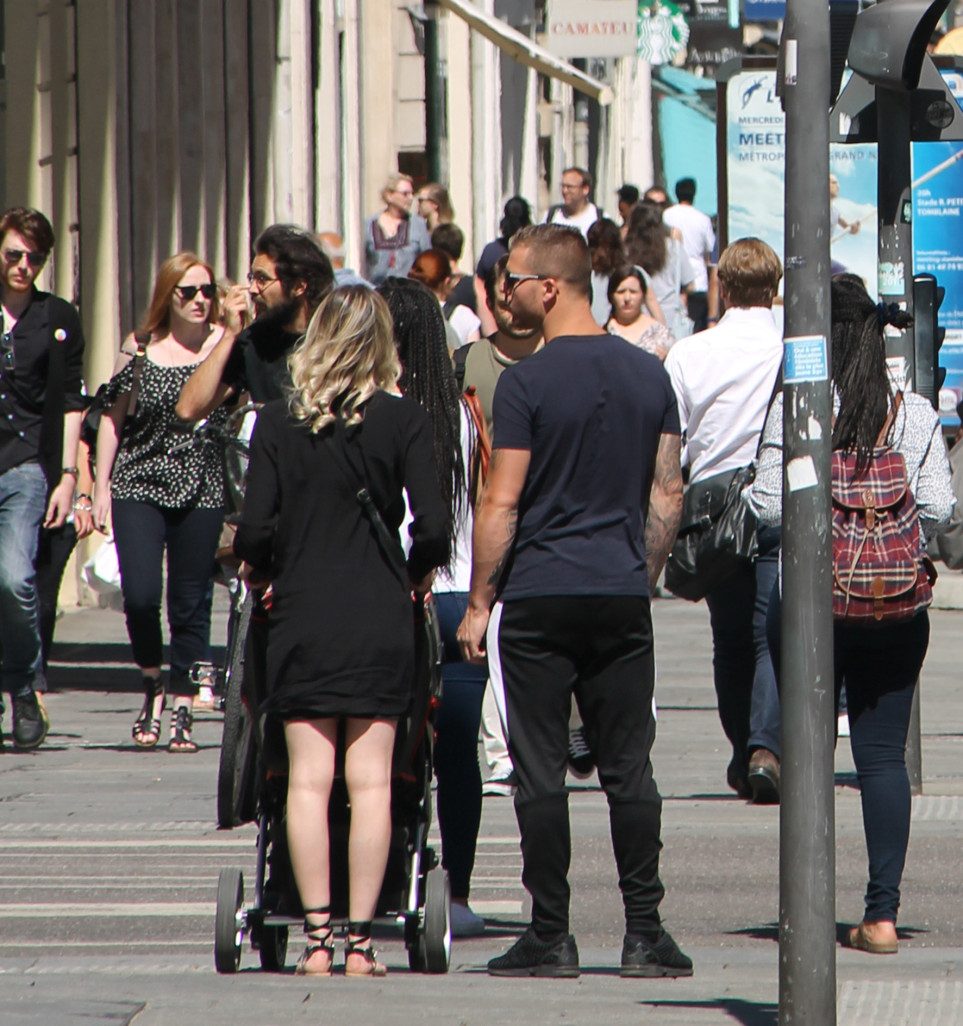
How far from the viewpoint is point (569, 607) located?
5695 millimetres

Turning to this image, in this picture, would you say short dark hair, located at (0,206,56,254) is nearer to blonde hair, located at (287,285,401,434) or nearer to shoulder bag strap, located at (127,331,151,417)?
shoulder bag strap, located at (127,331,151,417)

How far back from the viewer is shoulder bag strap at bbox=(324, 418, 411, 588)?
5625 millimetres

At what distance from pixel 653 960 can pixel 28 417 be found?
4318 millimetres

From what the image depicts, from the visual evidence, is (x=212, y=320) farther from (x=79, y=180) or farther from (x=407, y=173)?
(x=407, y=173)

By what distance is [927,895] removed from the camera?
6.98 meters

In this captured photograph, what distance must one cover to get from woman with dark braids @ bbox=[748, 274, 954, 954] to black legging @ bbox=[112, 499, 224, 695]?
3.70 meters

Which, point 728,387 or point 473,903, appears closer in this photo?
point 473,903

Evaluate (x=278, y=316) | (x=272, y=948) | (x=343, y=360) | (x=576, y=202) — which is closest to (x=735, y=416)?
(x=278, y=316)

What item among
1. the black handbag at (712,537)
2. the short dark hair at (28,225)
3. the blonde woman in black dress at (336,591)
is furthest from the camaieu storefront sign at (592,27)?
the blonde woman in black dress at (336,591)

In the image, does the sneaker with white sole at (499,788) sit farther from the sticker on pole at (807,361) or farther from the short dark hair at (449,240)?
the short dark hair at (449,240)

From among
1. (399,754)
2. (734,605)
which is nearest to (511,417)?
(399,754)

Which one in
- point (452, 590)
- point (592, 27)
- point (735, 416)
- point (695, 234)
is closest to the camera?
point (452, 590)

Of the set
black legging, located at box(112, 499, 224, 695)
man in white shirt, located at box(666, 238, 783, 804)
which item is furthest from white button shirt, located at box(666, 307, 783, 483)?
black legging, located at box(112, 499, 224, 695)

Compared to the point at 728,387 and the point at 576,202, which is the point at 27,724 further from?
the point at 576,202
